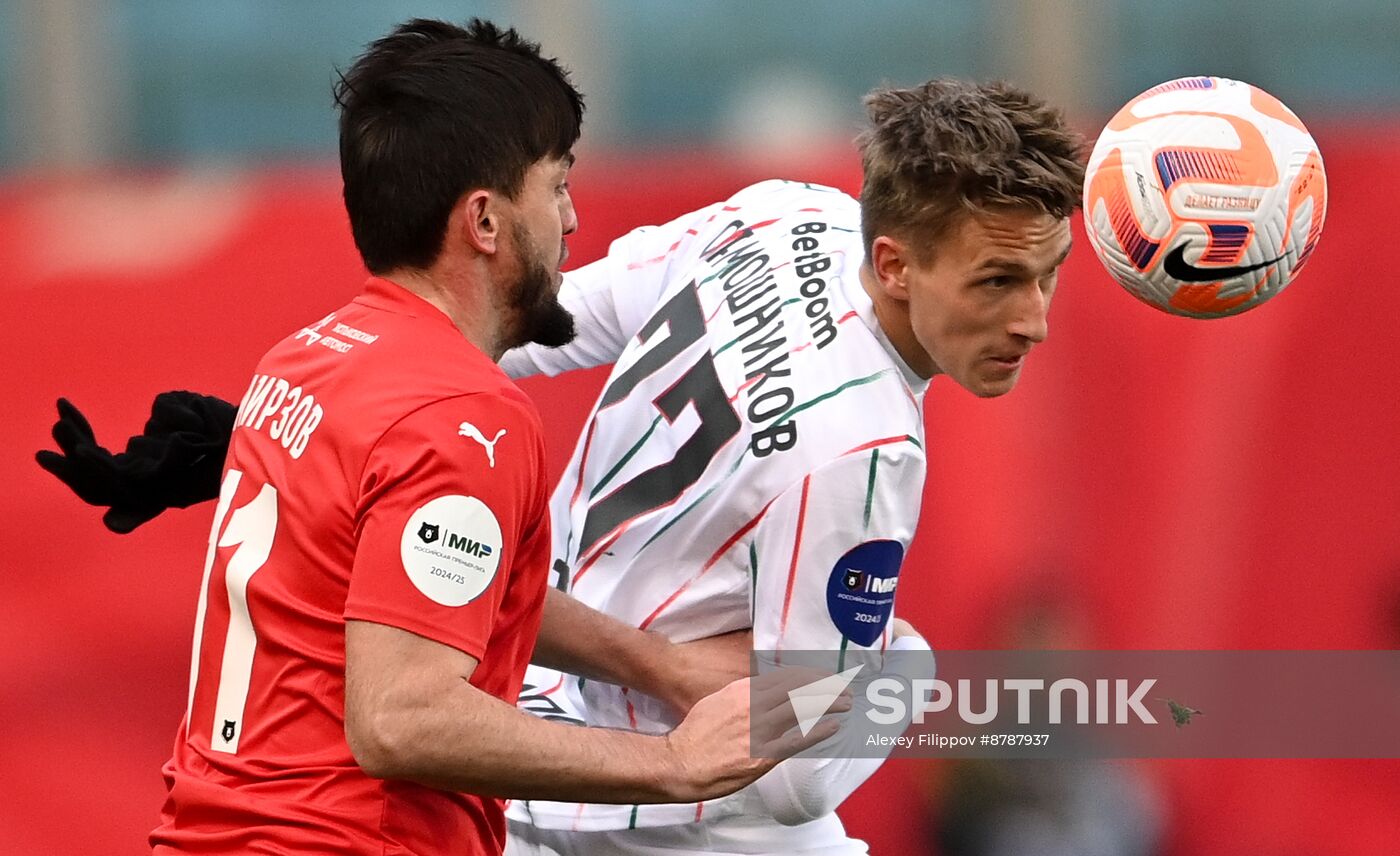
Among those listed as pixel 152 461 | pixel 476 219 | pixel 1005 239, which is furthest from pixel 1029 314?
pixel 152 461

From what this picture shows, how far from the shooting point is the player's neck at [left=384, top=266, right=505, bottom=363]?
3.00m

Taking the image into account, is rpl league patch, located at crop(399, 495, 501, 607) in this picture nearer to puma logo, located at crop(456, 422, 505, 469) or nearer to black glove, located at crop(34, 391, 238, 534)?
puma logo, located at crop(456, 422, 505, 469)

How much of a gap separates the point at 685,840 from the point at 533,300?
1.24 metres

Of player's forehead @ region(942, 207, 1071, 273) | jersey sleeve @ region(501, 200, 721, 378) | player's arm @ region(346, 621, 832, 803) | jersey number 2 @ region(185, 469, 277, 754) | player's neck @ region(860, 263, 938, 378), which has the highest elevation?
jersey sleeve @ region(501, 200, 721, 378)

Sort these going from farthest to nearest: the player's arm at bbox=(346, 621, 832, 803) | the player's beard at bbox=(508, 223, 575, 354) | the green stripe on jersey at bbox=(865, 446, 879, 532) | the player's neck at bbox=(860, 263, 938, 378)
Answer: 1. the player's neck at bbox=(860, 263, 938, 378)
2. the green stripe on jersey at bbox=(865, 446, 879, 532)
3. the player's beard at bbox=(508, 223, 575, 354)
4. the player's arm at bbox=(346, 621, 832, 803)

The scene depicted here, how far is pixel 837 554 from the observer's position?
3.24m

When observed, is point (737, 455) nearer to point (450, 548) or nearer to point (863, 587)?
point (863, 587)

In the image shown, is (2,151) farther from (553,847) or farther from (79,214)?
(553,847)

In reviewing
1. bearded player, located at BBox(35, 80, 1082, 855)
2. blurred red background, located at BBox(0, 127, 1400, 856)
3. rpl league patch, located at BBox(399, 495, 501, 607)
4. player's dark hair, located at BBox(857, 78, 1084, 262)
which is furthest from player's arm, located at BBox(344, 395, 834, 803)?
blurred red background, located at BBox(0, 127, 1400, 856)

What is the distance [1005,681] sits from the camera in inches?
211

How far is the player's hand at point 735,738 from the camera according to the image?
9.43 feet

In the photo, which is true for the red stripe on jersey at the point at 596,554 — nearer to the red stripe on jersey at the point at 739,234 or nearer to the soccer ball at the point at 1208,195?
the red stripe on jersey at the point at 739,234

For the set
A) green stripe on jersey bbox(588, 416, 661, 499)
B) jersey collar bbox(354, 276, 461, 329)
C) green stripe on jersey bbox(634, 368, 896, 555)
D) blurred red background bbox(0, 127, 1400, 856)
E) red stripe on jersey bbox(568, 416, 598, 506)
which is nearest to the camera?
jersey collar bbox(354, 276, 461, 329)

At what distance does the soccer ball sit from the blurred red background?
2.13 meters
